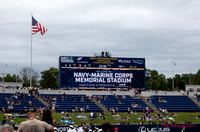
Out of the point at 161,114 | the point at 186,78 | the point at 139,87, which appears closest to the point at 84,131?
the point at 161,114

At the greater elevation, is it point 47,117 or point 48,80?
point 48,80

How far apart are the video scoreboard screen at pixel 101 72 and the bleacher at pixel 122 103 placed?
194cm

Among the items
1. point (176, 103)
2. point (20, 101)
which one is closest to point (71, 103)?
point (20, 101)

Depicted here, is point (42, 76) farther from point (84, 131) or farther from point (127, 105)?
point (84, 131)

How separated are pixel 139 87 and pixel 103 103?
7329 mm

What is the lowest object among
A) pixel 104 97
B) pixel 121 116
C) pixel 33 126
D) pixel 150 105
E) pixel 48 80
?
pixel 121 116

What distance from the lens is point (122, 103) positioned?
53.7 m

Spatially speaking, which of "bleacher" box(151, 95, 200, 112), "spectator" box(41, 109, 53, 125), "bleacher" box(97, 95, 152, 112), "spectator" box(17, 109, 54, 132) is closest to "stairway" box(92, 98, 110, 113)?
"bleacher" box(97, 95, 152, 112)

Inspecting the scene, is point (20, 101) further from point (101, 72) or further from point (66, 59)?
point (101, 72)

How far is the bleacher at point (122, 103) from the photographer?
169 feet

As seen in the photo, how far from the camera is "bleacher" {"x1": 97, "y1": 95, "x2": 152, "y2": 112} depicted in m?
51.6

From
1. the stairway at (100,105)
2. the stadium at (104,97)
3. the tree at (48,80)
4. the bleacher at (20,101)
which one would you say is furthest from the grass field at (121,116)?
the tree at (48,80)

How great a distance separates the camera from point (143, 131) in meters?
33.2

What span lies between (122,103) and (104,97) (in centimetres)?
308
